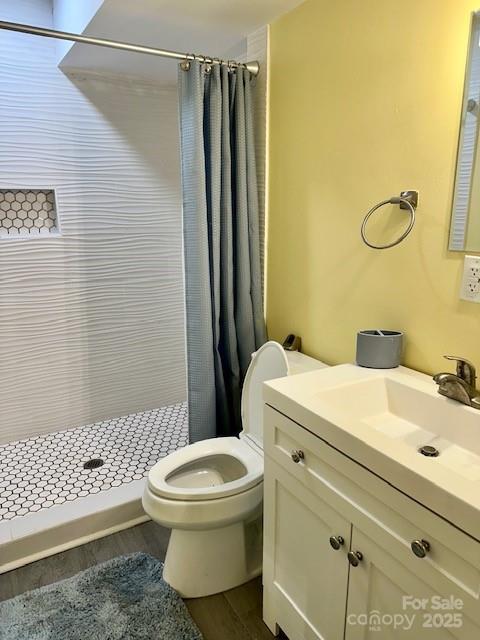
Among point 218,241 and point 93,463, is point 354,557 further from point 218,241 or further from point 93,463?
point 93,463

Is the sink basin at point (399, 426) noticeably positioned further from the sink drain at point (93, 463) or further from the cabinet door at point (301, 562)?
the sink drain at point (93, 463)

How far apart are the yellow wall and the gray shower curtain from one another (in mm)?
127

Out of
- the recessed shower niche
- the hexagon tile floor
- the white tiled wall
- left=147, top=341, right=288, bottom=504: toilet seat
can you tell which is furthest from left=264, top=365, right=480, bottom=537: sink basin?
the recessed shower niche

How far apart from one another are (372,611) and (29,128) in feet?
8.04

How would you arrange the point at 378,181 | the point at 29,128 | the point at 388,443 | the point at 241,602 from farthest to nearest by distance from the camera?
the point at 29,128 < the point at 241,602 < the point at 378,181 < the point at 388,443

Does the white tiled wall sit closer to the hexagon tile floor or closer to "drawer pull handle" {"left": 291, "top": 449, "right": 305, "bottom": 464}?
the hexagon tile floor

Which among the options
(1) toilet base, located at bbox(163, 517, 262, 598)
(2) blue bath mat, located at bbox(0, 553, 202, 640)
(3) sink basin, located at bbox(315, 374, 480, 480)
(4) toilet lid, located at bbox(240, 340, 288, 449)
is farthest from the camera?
(4) toilet lid, located at bbox(240, 340, 288, 449)

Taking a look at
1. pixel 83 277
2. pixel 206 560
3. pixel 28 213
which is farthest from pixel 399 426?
pixel 28 213

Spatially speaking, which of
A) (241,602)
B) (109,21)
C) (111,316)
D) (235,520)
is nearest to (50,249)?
(111,316)

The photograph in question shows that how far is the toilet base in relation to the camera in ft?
5.21

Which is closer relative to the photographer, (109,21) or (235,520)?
(235,520)

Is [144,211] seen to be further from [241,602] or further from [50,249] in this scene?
[241,602]

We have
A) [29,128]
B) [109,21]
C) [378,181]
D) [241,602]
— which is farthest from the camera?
[29,128]

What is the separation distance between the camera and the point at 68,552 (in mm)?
1825
